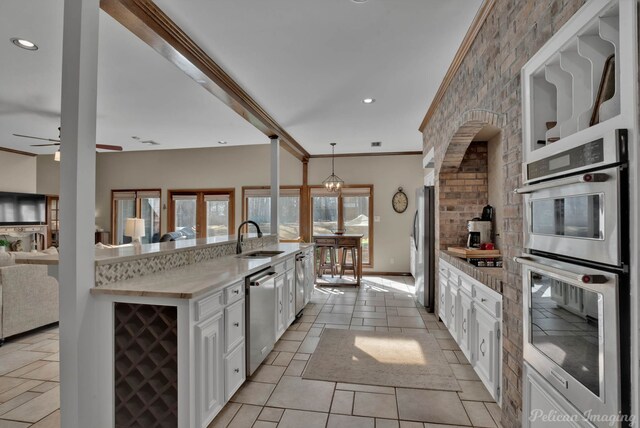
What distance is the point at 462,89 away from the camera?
2.91m

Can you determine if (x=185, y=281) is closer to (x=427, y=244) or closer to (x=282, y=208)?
(x=427, y=244)

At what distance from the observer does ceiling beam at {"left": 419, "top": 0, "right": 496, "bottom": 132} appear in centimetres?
223

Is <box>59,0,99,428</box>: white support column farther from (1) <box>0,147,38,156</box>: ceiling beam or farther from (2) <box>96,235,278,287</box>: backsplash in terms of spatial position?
(1) <box>0,147,38,156</box>: ceiling beam

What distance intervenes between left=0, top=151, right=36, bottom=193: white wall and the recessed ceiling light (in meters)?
5.94

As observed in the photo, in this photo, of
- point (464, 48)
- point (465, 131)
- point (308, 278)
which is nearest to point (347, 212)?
point (308, 278)

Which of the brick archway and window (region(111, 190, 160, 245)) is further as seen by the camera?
window (region(111, 190, 160, 245))

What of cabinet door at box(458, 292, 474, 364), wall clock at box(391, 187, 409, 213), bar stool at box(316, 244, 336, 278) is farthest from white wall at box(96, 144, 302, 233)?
cabinet door at box(458, 292, 474, 364)

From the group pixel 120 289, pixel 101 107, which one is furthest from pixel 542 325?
pixel 101 107

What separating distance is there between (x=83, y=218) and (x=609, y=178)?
227 centimetres

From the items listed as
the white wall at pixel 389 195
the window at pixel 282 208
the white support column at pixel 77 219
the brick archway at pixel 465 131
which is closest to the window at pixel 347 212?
the white wall at pixel 389 195

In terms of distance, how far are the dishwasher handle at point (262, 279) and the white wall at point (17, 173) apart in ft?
24.6

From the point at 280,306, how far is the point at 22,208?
292 inches

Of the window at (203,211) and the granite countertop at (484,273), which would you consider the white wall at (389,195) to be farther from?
the granite countertop at (484,273)

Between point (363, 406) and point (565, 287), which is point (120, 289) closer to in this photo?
point (363, 406)
